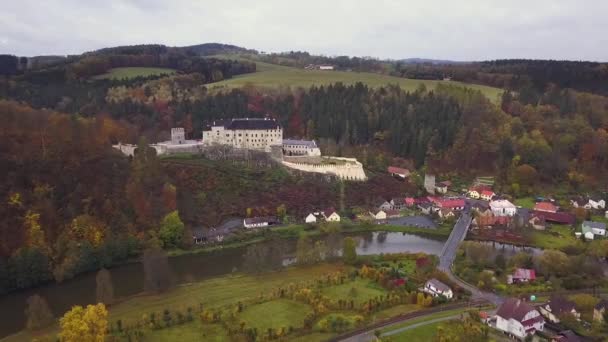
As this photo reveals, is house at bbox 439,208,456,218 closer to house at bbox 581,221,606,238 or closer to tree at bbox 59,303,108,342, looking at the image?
house at bbox 581,221,606,238

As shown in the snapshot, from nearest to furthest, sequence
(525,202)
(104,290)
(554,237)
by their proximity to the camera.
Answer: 1. (104,290)
2. (554,237)
3. (525,202)

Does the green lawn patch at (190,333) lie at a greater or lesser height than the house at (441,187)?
lesser

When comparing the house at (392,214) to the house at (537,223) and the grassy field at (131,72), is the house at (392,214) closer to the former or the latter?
the house at (537,223)

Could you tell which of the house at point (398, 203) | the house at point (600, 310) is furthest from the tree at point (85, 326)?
the house at point (398, 203)

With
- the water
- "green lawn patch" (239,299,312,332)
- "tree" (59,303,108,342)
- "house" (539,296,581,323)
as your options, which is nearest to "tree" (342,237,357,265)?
the water

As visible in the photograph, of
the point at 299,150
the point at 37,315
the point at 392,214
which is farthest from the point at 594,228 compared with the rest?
the point at 37,315

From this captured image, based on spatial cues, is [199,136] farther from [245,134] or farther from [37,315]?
[37,315]
